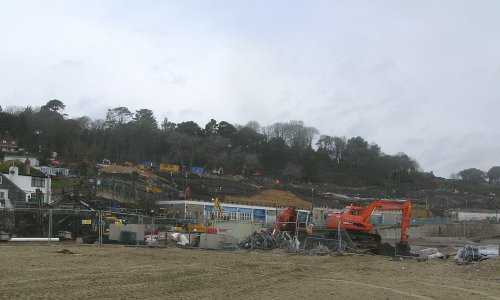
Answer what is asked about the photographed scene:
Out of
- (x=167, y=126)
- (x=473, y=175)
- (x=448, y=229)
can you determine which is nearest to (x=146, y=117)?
(x=167, y=126)

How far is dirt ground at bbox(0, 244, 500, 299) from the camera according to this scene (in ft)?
37.3

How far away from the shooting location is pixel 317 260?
22125mm

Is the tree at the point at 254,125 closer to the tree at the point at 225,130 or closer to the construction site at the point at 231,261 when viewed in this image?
the tree at the point at 225,130

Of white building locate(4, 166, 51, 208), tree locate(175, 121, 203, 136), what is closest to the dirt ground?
white building locate(4, 166, 51, 208)

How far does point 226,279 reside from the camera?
14070mm

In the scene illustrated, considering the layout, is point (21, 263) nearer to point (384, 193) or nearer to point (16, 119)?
point (16, 119)

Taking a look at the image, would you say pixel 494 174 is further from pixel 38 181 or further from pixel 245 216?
pixel 38 181

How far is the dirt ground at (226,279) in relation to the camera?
1138 cm

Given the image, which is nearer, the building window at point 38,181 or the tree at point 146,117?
the building window at point 38,181

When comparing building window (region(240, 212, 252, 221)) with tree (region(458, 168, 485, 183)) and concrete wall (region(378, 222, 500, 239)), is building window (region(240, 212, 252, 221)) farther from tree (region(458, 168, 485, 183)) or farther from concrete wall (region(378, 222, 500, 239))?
tree (region(458, 168, 485, 183))

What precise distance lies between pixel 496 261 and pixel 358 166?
160m

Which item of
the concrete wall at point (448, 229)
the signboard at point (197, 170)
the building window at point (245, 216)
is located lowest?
the concrete wall at point (448, 229)

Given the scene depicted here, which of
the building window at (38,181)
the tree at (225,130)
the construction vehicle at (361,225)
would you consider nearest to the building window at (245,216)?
the building window at (38,181)

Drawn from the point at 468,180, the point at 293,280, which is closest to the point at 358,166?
the point at 468,180
